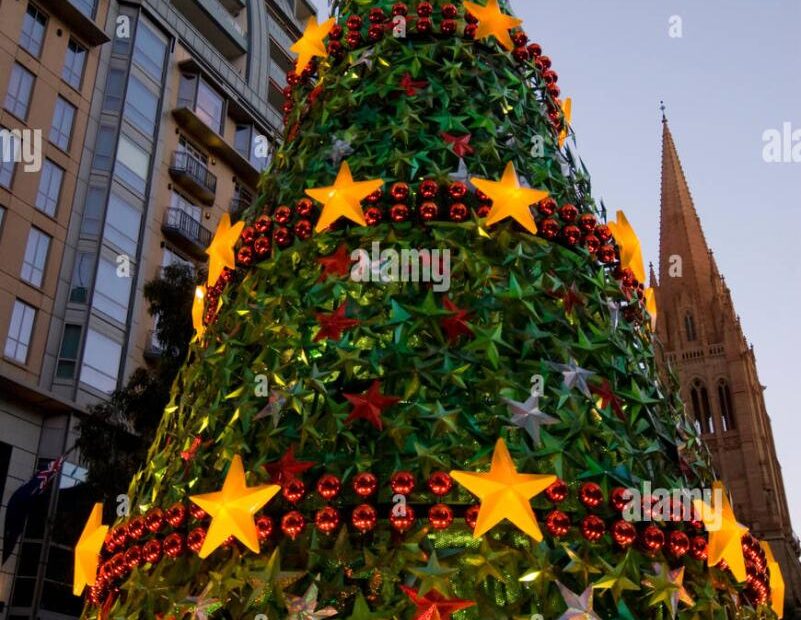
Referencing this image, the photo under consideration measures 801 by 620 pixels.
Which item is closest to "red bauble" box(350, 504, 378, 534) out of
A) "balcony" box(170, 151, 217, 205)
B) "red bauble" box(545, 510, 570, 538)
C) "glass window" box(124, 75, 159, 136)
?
"red bauble" box(545, 510, 570, 538)

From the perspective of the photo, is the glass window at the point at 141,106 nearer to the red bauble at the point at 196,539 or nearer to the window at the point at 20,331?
the window at the point at 20,331

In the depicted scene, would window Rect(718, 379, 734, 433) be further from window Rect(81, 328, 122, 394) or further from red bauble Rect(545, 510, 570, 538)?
red bauble Rect(545, 510, 570, 538)

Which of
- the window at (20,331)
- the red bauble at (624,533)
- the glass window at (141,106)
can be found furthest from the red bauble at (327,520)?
the glass window at (141,106)

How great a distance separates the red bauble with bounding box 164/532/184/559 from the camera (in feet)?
10.2

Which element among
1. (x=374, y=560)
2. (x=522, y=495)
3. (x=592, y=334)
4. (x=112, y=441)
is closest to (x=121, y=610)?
(x=374, y=560)

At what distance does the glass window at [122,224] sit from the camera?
22438 millimetres

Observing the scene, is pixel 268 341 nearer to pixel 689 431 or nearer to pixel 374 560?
pixel 374 560

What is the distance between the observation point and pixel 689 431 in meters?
3.71

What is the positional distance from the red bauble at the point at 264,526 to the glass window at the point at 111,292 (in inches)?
774

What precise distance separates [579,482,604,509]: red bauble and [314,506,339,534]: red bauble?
0.90m

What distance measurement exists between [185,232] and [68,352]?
601 centimetres

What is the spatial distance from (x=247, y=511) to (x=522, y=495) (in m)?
1.00

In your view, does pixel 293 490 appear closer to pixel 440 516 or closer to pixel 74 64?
pixel 440 516

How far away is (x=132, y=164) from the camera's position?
23.9 m
